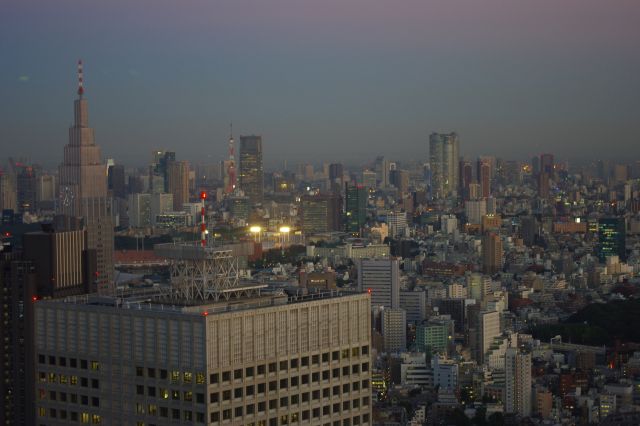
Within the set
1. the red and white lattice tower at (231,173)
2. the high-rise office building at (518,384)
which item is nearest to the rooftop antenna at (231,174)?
the red and white lattice tower at (231,173)

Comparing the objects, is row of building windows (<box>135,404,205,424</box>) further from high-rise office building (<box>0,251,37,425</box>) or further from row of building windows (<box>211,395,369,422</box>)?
high-rise office building (<box>0,251,37,425</box>)

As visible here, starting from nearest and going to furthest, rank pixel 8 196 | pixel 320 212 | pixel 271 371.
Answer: pixel 271 371, pixel 8 196, pixel 320 212

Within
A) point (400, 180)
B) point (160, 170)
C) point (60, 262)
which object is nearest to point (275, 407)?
point (60, 262)

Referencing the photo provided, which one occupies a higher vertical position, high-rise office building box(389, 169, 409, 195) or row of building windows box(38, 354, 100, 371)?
high-rise office building box(389, 169, 409, 195)

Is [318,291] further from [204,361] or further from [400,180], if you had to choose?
[400,180]

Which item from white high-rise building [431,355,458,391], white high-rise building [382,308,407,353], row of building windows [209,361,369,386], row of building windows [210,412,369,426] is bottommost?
white high-rise building [431,355,458,391]

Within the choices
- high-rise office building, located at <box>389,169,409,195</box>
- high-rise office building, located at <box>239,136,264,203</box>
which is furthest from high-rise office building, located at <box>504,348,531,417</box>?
high-rise office building, located at <box>389,169,409,195</box>
